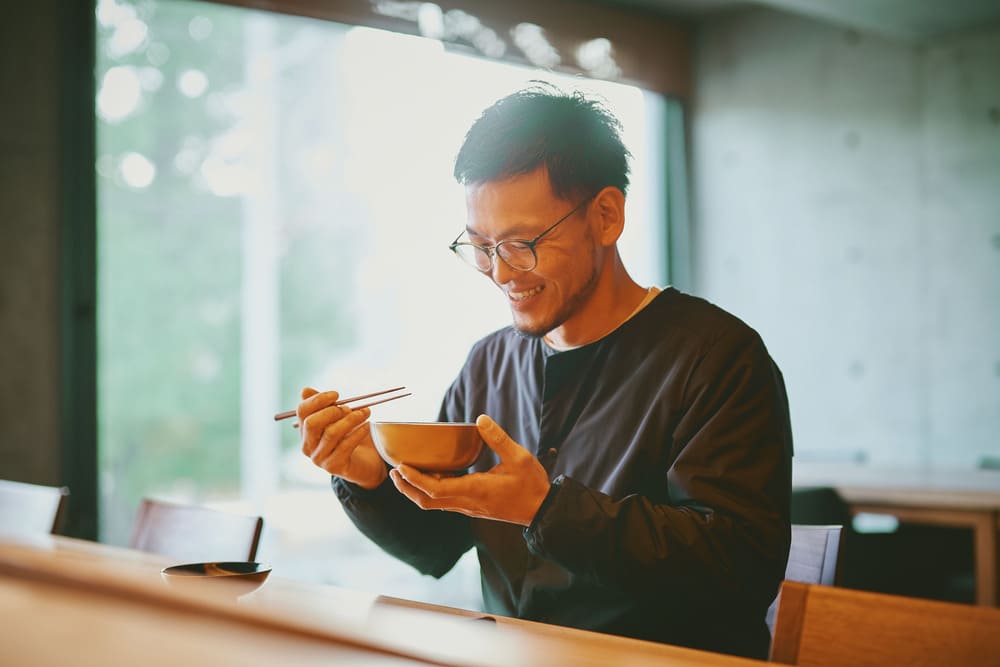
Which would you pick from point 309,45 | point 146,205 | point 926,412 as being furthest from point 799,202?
point 146,205

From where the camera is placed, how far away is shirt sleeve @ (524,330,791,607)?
3.83 feet

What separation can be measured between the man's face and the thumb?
36 cm

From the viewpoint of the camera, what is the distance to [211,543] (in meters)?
1.56

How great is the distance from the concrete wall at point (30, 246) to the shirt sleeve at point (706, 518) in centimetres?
233

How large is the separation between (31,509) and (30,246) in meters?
1.39

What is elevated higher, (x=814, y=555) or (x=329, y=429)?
(x=329, y=429)

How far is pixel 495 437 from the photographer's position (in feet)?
3.66

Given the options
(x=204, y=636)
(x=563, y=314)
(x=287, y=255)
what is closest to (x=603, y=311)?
(x=563, y=314)

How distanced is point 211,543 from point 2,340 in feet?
5.73

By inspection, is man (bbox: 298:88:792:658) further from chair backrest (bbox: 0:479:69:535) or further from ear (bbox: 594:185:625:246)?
chair backrest (bbox: 0:479:69:535)

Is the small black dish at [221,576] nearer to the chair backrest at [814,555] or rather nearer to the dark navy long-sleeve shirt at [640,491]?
the dark navy long-sleeve shirt at [640,491]

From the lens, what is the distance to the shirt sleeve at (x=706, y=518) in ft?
3.83

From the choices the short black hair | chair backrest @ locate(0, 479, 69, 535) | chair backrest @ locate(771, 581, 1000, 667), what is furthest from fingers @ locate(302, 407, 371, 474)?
chair backrest @ locate(0, 479, 69, 535)

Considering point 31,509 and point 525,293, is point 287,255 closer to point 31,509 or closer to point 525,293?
point 31,509
